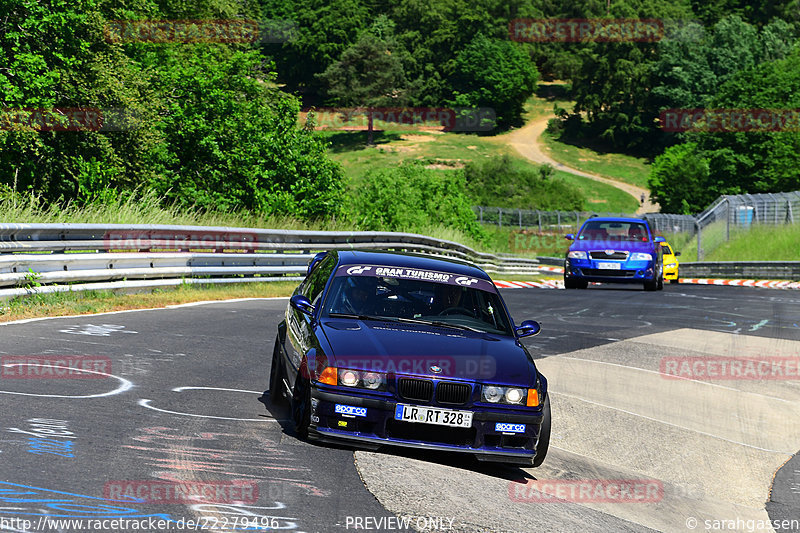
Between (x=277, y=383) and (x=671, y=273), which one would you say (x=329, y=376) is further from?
(x=671, y=273)

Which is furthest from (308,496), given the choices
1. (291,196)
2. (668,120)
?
(668,120)

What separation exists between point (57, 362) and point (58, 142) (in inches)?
713

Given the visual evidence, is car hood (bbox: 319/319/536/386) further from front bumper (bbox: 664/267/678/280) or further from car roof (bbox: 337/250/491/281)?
front bumper (bbox: 664/267/678/280)

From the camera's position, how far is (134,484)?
17.7 ft

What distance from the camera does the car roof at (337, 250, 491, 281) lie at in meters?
8.36

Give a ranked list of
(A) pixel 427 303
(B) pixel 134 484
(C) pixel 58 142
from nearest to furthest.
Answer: (B) pixel 134 484 < (A) pixel 427 303 < (C) pixel 58 142

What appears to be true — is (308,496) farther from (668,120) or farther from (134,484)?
(668,120)

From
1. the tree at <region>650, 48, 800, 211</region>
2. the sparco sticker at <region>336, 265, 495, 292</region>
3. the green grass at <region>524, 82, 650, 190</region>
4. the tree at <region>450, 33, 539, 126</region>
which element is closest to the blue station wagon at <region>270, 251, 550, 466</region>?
the sparco sticker at <region>336, 265, 495, 292</region>

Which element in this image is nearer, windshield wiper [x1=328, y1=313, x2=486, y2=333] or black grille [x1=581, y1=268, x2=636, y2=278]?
windshield wiper [x1=328, y1=313, x2=486, y2=333]

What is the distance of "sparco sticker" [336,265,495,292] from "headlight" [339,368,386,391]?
147 cm

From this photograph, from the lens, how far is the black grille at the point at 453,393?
6.77 meters

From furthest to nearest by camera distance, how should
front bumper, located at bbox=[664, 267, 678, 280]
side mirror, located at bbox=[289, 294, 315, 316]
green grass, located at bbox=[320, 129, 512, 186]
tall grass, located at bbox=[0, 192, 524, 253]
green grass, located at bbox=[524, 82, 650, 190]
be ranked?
green grass, located at bbox=[524, 82, 650, 190] < green grass, located at bbox=[320, 129, 512, 186] < front bumper, located at bbox=[664, 267, 678, 280] < tall grass, located at bbox=[0, 192, 524, 253] < side mirror, located at bbox=[289, 294, 315, 316]

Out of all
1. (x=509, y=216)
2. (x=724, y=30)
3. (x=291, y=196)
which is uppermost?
(x=724, y=30)

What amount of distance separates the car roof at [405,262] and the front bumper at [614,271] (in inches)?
614
